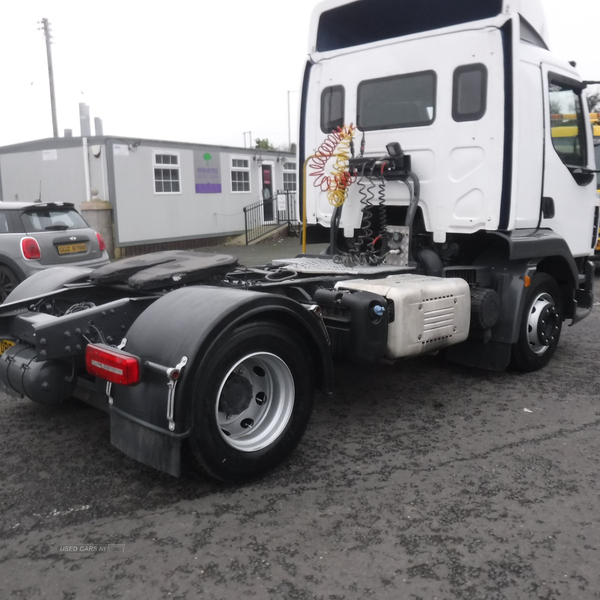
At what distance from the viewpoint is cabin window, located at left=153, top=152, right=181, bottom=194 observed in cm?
1827

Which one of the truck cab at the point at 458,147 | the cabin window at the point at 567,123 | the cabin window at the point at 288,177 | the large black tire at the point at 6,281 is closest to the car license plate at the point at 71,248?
the large black tire at the point at 6,281

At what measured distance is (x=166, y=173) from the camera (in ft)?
60.8

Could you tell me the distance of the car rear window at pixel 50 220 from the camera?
9161 millimetres

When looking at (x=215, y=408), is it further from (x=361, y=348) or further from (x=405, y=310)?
(x=405, y=310)

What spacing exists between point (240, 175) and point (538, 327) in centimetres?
1718

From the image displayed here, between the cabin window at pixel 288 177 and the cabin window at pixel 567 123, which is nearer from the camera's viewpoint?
the cabin window at pixel 567 123

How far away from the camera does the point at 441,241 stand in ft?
18.0

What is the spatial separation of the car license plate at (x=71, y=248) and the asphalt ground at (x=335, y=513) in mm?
4851

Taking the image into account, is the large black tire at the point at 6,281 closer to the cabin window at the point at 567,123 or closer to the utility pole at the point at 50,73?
the cabin window at the point at 567,123

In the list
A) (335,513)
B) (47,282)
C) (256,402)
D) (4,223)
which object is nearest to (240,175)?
(4,223)

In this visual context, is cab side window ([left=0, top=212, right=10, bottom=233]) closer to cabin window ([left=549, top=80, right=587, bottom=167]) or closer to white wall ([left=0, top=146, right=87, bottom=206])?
Result: cabin window ([left=549, top=80, right=587, bottom=167])

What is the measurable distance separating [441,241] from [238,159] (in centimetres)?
1698

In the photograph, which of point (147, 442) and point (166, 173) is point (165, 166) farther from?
point (147, 442)

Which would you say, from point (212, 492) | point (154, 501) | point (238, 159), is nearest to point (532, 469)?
point (212, 492)
